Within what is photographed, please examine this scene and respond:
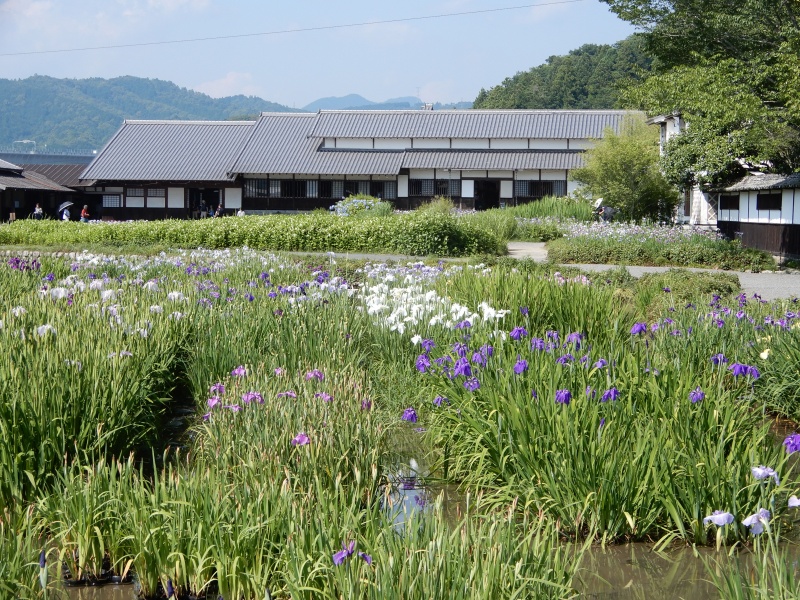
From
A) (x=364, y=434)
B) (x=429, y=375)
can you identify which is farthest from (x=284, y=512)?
(x=429, y=375)

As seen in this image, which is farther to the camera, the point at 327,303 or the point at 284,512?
the point at 327,303

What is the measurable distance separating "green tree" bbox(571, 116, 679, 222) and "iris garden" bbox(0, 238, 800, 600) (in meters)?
20.2

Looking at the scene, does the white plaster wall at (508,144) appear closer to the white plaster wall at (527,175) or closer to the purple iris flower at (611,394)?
the white plaster wall at (527,175)

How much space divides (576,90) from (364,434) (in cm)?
6328

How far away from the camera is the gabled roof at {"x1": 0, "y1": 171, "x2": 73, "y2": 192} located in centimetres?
3527

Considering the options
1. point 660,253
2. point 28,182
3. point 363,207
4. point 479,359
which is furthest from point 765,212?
point 28,182

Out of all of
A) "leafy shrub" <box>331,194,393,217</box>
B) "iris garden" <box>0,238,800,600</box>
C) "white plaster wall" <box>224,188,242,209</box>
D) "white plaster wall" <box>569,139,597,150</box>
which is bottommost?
"iris garden" <box>0,238,800,600</box>

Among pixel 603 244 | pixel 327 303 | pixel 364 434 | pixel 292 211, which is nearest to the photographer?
pixel 364 434

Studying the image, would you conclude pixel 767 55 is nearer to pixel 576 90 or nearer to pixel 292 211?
pixel 292 211

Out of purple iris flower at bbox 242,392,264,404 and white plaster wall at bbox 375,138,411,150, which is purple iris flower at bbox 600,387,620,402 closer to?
purple iris flower at bbox 242,392,264,404

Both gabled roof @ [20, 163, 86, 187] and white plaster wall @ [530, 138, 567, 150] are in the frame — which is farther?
gabled roof @ [20, 163, 86, 187]

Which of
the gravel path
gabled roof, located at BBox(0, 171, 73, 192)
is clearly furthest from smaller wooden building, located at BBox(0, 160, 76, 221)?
the gravel path

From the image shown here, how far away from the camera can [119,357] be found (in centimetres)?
475

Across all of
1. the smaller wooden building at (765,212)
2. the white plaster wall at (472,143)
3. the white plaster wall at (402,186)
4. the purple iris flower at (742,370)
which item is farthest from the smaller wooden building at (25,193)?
the purple iris flower at (742,370)
